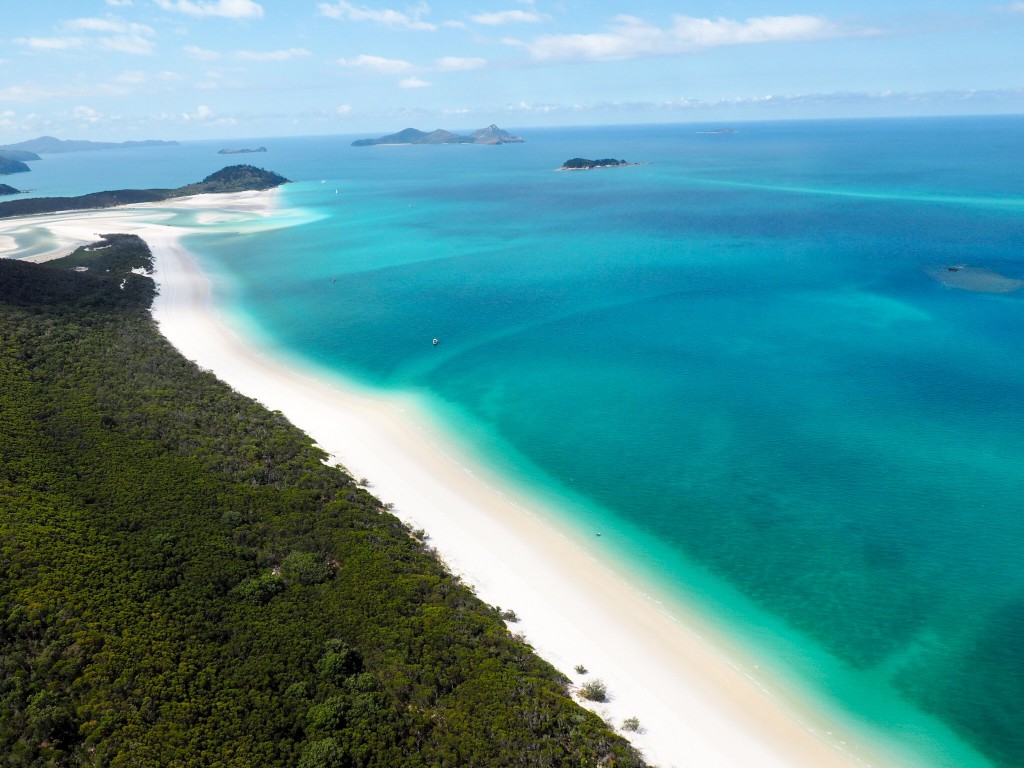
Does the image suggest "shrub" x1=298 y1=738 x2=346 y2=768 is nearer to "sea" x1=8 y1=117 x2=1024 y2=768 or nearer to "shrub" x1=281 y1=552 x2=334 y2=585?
"shrub" x1=281 y1=552 x2=334 y2=585

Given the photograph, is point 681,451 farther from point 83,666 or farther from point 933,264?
point 933,264

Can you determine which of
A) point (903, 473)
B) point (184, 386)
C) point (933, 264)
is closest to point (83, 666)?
point (184, 386)

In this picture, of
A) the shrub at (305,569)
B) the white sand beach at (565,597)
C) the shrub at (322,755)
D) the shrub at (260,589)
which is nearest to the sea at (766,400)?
the white sand beach at (565,597)

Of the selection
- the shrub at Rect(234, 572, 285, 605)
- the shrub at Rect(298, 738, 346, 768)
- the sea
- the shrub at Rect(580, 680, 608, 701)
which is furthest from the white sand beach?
the shrub at Rect(298, 738, 346, 768)

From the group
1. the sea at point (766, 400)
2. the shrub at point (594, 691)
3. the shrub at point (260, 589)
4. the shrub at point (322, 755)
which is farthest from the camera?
the sea at point (766, 400)

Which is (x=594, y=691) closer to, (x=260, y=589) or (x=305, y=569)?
(x=305, y=569)

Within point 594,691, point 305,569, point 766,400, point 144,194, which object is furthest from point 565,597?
point 144,194

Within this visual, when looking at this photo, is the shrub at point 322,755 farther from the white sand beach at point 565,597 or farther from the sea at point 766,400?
the sea at point 766,400
